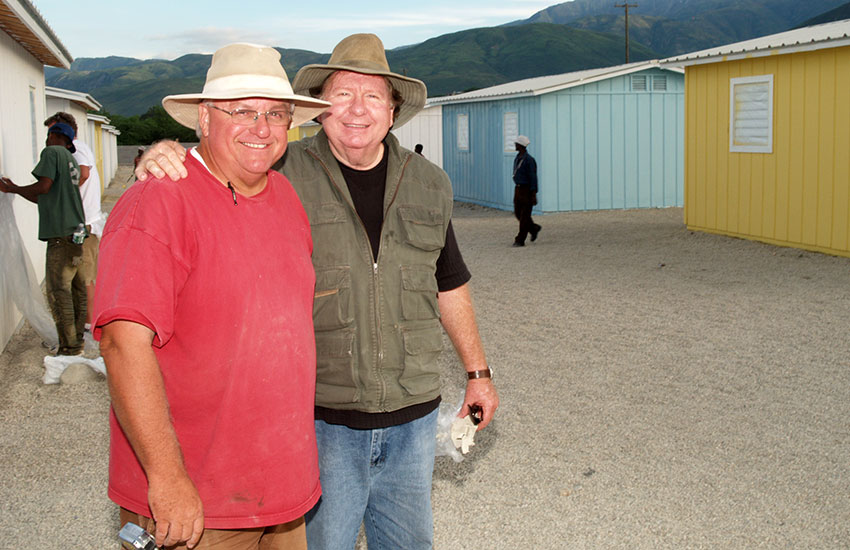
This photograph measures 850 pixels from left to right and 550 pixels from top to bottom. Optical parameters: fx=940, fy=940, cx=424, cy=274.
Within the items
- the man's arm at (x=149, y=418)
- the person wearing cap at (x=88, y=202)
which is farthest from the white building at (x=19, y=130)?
the man's arm at (x=149, y=418)

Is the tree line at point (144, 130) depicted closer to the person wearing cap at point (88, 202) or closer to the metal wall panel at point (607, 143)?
the metal wall panel at point (607, 143)

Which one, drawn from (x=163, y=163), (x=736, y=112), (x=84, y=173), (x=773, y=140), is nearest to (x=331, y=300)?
(x=163, y=163)

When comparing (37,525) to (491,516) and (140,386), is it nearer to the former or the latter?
Result: (491,516)

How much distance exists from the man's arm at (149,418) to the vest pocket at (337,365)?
2.29 feet

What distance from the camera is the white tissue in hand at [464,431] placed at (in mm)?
3154

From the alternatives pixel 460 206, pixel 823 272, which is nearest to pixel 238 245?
pixel 823 272

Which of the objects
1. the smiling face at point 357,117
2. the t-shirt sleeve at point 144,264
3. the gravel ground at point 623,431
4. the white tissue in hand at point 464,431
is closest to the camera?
the t-shirt sleeve at point 144,264

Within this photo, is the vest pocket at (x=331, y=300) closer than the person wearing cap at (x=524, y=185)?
Yes

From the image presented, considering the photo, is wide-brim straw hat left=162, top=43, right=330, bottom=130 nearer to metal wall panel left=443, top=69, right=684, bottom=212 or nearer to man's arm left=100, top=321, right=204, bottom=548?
man's arm left=100, top=321, right=204, bottom=548

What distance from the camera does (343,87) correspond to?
2881 mm

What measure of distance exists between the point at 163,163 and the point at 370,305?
0.80m

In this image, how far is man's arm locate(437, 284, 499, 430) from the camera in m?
3.06

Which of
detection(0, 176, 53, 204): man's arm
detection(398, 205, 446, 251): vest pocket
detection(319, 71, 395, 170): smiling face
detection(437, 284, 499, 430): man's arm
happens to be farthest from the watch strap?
detection(0, 176, 53, 204): man's arm

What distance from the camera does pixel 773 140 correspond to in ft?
43.9
